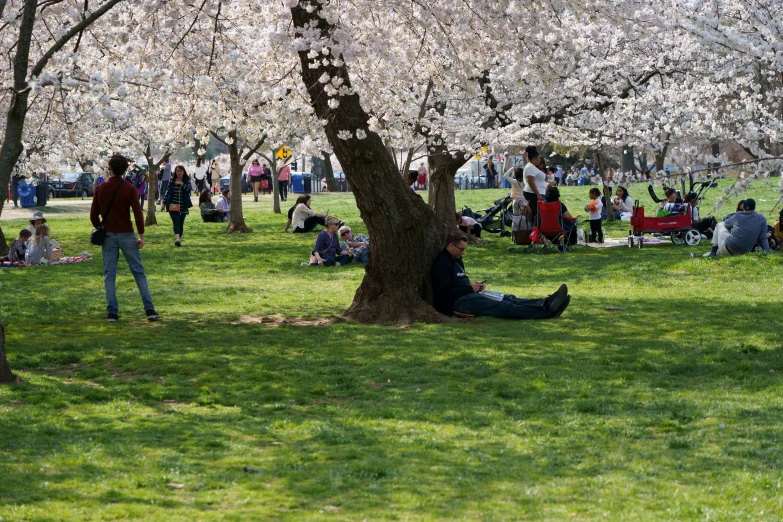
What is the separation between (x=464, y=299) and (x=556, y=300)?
40.8 inches

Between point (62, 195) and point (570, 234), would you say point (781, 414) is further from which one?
point (62, 195)

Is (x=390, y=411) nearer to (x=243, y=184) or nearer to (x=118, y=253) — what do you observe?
(x=118, y=253)

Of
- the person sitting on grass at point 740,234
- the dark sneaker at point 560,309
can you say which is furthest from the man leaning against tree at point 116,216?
the person sitting on grass at point 740,234

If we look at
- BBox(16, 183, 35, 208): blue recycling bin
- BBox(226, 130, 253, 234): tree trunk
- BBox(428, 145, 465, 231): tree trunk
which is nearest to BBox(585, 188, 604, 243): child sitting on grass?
BBox(428, 145, 465, 231): tree trunk

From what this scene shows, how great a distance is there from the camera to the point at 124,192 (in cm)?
1175

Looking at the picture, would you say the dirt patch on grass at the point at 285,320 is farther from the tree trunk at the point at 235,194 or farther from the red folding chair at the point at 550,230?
the tree trunk at the point at 235,194

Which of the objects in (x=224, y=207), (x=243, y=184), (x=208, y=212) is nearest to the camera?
(x=208, y=212)

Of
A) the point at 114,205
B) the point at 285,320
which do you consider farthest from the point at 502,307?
the point at 114,205

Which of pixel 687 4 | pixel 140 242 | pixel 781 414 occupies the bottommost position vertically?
pixel 781 414

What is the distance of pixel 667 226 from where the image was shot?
68.8 feet

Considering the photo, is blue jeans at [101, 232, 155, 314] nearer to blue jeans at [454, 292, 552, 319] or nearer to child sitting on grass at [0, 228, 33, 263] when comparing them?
blue jeans at [454, 292, 552, 319]

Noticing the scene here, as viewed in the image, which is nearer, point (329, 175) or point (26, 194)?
point (26, 194)

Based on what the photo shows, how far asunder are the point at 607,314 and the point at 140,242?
540 centimetres

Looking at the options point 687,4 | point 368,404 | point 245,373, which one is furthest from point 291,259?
point 368,404
